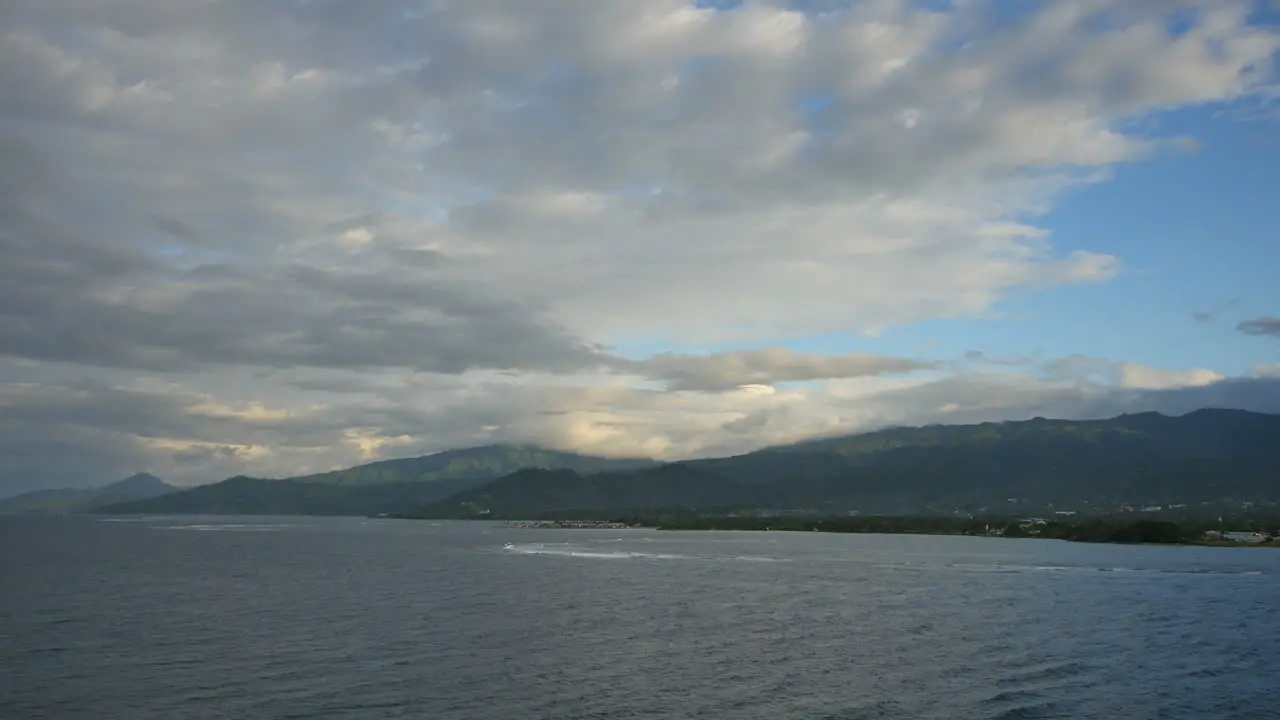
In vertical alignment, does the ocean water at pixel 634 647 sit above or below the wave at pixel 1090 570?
above

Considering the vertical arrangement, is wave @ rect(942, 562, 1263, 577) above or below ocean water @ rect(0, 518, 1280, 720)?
below

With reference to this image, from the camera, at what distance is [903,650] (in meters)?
74.7

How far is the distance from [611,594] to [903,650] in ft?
164

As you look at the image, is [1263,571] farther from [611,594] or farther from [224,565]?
[224,565]

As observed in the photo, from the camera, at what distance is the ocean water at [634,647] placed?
55.2 meters

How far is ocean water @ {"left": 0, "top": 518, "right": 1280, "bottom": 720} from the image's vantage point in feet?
181

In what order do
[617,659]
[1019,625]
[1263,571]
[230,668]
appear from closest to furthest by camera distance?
[230,668] < [617,659] < [1019,625] < [1263,571]

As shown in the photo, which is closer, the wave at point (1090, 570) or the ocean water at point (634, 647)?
the ocean water at point (634, 647)

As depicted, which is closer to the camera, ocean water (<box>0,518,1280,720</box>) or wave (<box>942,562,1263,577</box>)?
ocean water (<box>0,518,1280,720</box>)

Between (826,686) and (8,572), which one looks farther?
(8,572)

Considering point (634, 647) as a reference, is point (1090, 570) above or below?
below

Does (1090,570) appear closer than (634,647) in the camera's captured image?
No

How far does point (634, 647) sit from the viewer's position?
75.9 meters

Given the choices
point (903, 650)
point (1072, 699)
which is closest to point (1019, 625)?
point (903, 650)
